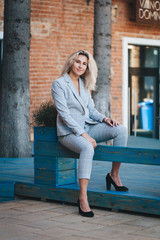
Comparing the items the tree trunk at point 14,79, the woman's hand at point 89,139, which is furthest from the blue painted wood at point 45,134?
the tree trunk at point 14,79

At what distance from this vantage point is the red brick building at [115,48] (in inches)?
440

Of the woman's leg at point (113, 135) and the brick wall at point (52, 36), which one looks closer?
the woman's leg at point (113, 135)

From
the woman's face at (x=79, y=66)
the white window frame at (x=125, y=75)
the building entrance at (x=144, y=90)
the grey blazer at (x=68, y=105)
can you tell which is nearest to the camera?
the grey blazer at (x=68, y=105)

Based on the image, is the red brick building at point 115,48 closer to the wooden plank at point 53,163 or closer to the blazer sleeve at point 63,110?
the wooden plank at point 53,163

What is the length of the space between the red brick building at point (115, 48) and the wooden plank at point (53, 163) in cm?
599

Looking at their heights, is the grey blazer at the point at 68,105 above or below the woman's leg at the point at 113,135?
above

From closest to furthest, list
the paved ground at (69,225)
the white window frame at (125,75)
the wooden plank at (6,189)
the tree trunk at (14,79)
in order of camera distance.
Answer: the paved ground at (69,225) < the wooden plank at (6,189) < the tree trunk at (14,79) < the white window frame at (125,75)

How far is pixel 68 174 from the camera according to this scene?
5.09 metres

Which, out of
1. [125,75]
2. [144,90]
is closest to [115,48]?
[125,75]

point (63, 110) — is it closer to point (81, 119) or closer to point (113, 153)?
point (81, 119)

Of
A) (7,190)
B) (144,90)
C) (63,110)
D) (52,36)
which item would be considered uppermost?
(52,36)

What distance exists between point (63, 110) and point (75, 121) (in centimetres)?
16

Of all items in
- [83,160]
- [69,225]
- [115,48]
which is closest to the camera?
[69,225]

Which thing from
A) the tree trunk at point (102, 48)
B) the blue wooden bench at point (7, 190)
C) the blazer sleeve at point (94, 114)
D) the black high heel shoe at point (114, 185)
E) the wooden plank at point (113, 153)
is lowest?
the blue wooden bench at point (7, 190)
